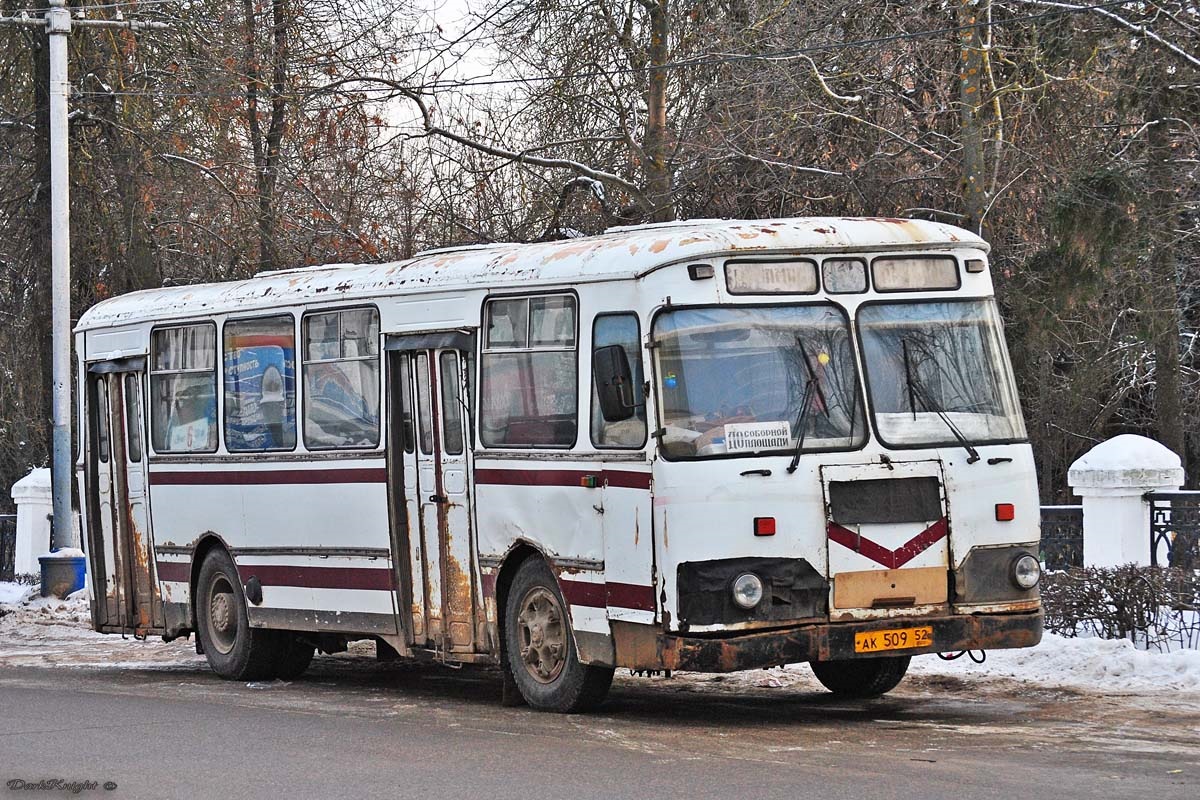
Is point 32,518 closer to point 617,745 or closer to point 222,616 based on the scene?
point 222,616

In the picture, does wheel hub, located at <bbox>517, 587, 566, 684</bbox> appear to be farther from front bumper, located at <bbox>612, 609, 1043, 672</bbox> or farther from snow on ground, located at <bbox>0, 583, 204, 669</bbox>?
snow on ground, located at <bbox>0, 583, 204, 669</bbox>

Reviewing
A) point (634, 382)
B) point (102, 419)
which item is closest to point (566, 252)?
point (634, 382)

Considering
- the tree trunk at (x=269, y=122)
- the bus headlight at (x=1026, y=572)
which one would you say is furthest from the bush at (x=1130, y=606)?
the tree trunk at (x=269, y=122)

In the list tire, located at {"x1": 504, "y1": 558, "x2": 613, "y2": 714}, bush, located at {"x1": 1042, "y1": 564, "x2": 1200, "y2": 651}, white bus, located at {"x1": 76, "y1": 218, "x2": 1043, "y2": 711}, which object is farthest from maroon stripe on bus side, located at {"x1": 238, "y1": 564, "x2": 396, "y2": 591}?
bush, located at {"x1": 1042, "y1": 564, "x2": 1200, "y2": 651}

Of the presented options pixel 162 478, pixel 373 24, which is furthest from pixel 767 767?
pixel 373 24

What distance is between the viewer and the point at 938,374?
10.7m

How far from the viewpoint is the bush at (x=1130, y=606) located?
1323 cm

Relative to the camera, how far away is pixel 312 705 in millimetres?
12133

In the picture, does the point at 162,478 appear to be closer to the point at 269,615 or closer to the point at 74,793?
the point at 269,615

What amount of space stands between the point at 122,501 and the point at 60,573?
7.14 m

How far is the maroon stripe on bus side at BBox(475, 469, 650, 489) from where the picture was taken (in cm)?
1022

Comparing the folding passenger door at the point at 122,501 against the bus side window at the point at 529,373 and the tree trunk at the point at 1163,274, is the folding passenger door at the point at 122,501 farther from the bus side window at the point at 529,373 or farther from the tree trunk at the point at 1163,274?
the tree trunk at the point at 1163,274

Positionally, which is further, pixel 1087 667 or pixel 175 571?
pixel 175 571

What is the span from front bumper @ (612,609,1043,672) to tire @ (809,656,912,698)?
1.24 m
